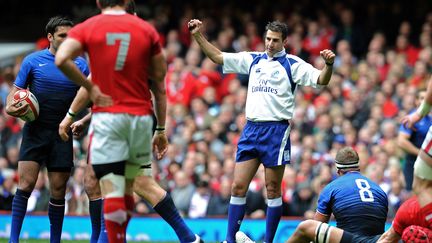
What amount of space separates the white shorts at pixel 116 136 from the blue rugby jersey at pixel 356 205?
270 centimetres

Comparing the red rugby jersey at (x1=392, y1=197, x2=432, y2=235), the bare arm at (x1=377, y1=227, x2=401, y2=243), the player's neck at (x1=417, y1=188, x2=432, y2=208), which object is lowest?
the bare arm at (x1=377, y1=227, x2=401, y2=243)

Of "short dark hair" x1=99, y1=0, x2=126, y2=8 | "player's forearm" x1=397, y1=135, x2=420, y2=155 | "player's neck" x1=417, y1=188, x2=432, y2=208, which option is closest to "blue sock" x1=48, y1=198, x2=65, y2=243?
"short dark hair" x1=99, y1=0, x2=126, y2=8

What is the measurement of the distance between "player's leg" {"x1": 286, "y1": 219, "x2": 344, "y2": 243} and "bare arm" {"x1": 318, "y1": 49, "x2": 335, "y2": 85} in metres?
1.54

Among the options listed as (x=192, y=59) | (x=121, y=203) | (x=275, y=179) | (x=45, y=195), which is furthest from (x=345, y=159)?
(x=192, y=59)

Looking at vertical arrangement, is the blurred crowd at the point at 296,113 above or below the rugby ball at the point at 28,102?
below

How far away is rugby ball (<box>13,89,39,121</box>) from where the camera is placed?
34.7ft

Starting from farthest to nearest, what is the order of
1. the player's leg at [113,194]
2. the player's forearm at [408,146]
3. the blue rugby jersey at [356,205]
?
the player's forearm at [408,146] → the blue rugby jersey at [356,205] → the player's leg at [113,194]

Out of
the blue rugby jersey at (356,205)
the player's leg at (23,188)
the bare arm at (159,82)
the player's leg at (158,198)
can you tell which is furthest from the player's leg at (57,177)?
the blue rugby jersey at (356,205)

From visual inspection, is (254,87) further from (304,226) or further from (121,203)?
A: (121,203)

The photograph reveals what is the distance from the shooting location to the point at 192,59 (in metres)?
21.0

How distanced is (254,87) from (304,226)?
5.63 ft

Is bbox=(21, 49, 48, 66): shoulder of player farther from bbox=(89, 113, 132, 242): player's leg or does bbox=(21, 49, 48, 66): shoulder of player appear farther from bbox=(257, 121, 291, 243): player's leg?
bbox=(257, 121, 291, 243): player's leg

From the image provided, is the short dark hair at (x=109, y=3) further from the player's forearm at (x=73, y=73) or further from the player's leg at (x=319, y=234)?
the player's leg at (x=319, y=234)

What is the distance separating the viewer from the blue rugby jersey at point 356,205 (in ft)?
33.8
